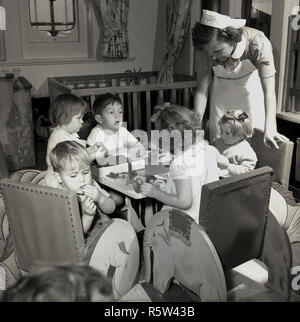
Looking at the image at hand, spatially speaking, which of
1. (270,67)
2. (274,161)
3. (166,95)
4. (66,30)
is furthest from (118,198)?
(66,30)

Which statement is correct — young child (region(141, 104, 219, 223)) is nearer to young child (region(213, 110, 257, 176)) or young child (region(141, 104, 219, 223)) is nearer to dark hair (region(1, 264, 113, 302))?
young child (region(213, 110, 257, 176))

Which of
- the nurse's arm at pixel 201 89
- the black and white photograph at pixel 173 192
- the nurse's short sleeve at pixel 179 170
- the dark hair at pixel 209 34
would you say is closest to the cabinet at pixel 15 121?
the black and white photograph at pixel 173 192

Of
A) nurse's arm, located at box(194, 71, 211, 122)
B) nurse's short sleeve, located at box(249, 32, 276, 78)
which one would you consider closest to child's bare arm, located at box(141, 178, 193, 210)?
nurse's arm, located at box(194, 71, 211, 122)

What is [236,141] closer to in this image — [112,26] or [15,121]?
[15,121]

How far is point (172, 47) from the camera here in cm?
555

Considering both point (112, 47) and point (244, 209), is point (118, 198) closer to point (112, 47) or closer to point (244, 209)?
point (244, 209)

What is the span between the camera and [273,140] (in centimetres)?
266

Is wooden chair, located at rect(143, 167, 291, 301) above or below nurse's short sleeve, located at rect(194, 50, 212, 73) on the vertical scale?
below

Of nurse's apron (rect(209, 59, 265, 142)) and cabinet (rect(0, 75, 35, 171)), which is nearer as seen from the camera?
nurse's apron (rect(209, 59, 265, 142))

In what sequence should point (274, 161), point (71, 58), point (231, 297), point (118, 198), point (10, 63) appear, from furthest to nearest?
1. point (71, 58)
2. point (10, 63)
3. point (274, 161)
4. point (118, 198)
5. point (231, 297)

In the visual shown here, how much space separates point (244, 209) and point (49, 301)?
1.18 metres

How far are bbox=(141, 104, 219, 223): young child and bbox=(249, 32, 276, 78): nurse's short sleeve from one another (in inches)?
38.4

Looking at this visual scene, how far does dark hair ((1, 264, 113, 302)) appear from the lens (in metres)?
0.83

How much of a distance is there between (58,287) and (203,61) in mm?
2458
